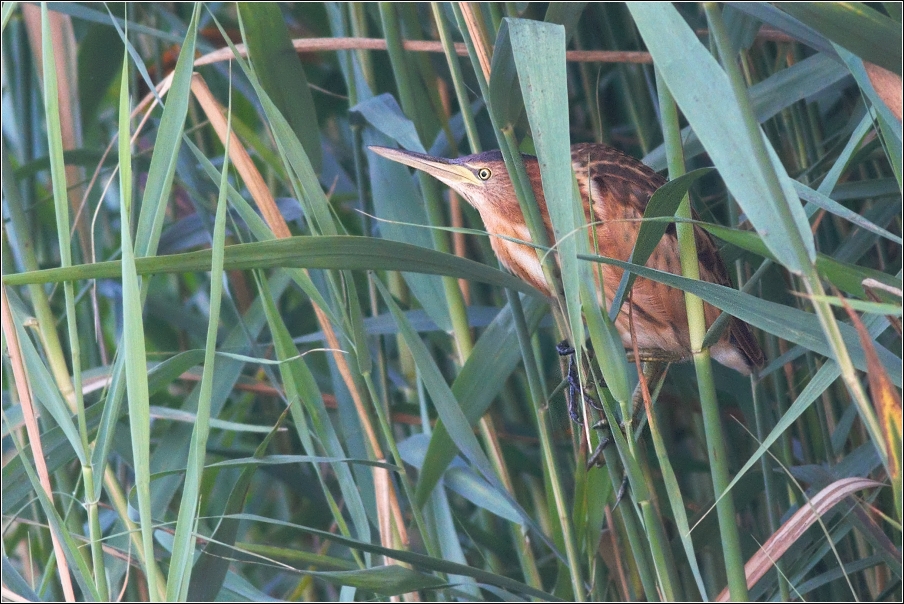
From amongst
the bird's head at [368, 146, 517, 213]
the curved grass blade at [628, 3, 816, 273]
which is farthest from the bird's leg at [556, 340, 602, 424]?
the curved grass blade at [628, 3, 816, 273]

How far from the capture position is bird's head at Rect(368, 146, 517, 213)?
1.19 m

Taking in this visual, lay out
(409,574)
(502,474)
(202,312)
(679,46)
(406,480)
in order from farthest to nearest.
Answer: (202,312)
(502,474)
(406,480)
(409,574)
(679,46)

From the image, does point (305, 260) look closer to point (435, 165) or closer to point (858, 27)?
point (858, 27)

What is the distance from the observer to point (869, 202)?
1.32 m

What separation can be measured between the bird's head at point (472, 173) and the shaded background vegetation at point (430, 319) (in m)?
0.03

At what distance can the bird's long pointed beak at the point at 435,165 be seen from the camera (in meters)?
1.19

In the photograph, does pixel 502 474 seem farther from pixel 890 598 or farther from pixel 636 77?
pixel 636 77

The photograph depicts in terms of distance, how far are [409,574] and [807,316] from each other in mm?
467

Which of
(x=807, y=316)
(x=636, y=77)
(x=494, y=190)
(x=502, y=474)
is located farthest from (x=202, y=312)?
(x=807, y=316)

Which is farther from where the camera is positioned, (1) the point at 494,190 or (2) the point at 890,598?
(1) the point at 494,190

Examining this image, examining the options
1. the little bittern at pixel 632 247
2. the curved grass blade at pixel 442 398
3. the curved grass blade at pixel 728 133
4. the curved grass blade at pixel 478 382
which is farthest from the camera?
the little bittern at pixel 632 247

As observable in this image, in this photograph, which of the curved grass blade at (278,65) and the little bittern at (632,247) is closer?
the curved grass blade at (278,65)

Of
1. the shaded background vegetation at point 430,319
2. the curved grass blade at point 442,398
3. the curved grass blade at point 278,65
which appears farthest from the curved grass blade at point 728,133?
the curved grass blade at point 278,65

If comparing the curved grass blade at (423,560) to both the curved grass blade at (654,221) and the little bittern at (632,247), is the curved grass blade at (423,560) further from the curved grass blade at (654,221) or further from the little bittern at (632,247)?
the little bittern at (632,247)
